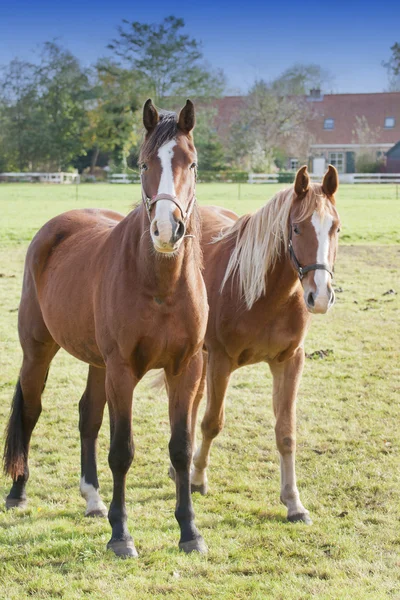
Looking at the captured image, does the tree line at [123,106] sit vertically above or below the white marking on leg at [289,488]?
above

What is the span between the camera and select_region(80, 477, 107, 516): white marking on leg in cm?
432

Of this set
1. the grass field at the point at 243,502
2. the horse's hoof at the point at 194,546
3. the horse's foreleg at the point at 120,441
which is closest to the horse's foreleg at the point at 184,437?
the horse's hoof at the point at 194,546

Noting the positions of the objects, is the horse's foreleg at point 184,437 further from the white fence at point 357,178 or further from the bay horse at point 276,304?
the white fence at point 357,178

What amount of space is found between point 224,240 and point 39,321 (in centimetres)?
143

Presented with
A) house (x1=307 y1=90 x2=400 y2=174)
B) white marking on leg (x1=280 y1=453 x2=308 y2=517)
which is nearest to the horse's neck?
white marking on leg (x1=280 y1=453 x2=308 y2=517)

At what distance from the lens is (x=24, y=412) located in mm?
4648

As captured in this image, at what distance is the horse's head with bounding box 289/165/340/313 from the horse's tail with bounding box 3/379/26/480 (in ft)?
6.73

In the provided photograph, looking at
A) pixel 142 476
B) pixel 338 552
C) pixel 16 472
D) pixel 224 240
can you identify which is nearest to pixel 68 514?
pixel 16 472

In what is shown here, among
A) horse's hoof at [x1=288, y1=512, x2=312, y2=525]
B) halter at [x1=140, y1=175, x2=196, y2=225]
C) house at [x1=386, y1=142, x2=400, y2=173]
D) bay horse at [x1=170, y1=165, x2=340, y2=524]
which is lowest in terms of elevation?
horse's hoof at [x1=288, y1=512, x2=312, y2=525]

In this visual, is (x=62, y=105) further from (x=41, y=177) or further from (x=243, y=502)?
(x=243, y=502)

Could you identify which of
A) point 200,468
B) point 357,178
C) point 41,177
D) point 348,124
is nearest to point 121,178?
point 41,177

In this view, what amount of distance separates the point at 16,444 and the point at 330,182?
2.57m

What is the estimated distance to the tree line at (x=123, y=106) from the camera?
57.3 m

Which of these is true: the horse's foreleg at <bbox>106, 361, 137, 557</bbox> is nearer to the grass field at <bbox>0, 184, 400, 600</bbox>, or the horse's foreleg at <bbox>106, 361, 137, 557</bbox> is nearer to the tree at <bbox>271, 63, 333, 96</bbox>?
the grass field at <bbox>0, 184, 400, 600</bbox>
